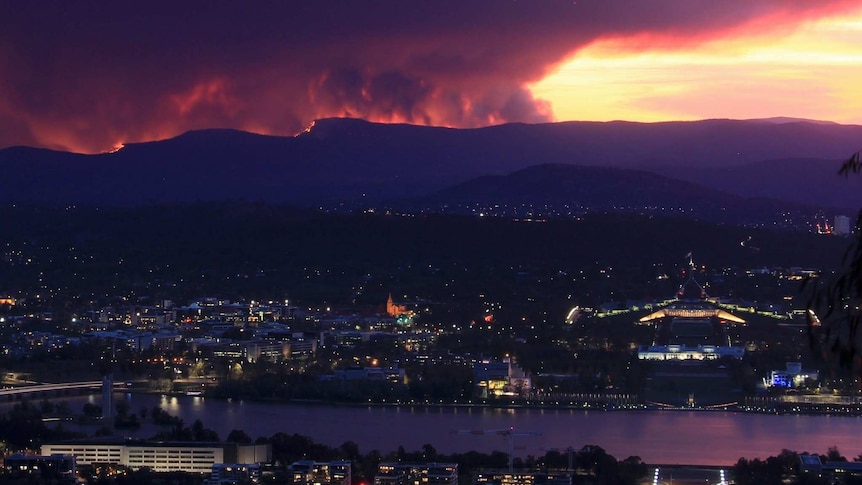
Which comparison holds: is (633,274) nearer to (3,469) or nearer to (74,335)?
(74,335)

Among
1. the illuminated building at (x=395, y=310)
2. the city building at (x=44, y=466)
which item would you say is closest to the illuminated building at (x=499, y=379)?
the illuminated building at (x=395, y=310)

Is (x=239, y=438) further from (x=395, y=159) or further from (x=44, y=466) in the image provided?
(x=395, y=159)

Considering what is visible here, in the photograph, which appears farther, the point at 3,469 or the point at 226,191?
the point at 226,191

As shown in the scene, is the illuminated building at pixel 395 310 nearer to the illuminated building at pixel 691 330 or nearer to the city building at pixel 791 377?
the illuminated building at pixel 691 330

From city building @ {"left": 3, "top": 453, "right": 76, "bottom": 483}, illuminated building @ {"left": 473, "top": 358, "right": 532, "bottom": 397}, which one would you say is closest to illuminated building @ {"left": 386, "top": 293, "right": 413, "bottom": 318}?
illuminated building @ {"left": 473, "top": 358, "right": 532, "bottom": 397}

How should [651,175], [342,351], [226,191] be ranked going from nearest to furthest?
[342,351]
[651,175]
[226,191]

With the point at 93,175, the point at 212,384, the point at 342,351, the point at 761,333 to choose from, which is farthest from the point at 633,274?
the point at 93,175
